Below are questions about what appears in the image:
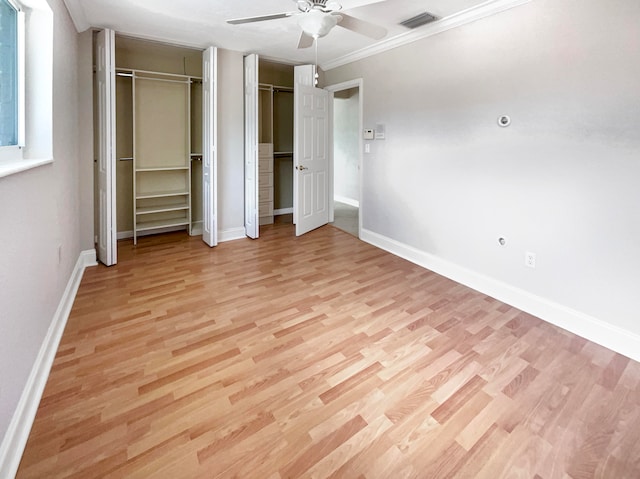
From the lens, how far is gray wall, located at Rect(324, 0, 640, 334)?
7.54ft

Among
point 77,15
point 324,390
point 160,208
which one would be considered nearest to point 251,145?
point 160,208

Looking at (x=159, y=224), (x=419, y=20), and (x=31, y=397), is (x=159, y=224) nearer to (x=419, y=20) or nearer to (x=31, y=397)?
(x=31, y=397)

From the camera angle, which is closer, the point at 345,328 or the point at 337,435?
the point at 337,435

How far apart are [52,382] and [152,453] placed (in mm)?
849

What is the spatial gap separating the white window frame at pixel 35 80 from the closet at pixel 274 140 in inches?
134

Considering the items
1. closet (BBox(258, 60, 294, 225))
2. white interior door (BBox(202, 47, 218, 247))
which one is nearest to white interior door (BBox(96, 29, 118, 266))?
white interior door (BBox(202, 47, 218, 247))

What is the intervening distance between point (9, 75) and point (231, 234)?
9.95 feet

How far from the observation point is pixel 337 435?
1607 mm

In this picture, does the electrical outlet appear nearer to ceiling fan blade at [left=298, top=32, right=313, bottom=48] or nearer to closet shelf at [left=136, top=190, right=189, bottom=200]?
ceiling fan blade at [left=298, top=32, right=313, bottom=48]

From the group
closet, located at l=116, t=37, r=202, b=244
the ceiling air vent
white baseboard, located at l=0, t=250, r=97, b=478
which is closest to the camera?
white baseboard, located at l=0, t=250, r=97, b=478

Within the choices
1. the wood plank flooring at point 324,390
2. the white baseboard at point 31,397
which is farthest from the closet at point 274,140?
the white baseboard at point 31,397

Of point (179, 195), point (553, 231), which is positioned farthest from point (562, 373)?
point (179, 195)

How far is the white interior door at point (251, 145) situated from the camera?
455 centimetres

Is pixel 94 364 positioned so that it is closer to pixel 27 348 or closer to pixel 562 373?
pixel 27 348
